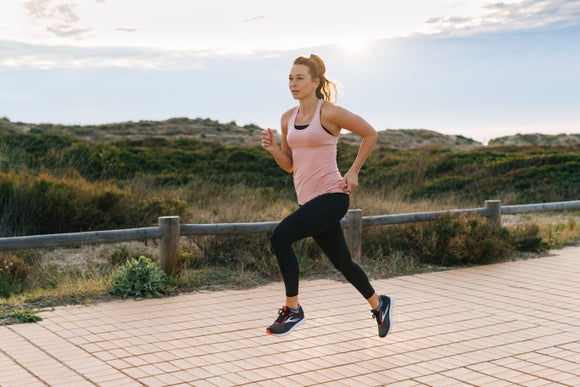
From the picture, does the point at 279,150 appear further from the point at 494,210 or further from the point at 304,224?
the point at 494,210

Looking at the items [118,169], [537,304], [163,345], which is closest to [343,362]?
[163,345]

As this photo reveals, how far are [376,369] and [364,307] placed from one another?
2.19 m

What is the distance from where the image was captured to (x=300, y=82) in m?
6.16

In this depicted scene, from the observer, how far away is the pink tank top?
19.7ft

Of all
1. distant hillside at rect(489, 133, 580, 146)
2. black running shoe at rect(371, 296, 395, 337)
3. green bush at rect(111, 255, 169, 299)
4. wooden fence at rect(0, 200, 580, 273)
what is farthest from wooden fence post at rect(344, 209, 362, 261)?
distant hillside at rect(489, 133, 580, 146)

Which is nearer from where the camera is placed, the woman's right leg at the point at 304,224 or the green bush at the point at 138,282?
the woman's right leg at the point at 304,224

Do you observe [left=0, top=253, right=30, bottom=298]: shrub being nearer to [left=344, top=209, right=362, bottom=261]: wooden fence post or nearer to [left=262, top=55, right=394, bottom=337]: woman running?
[left=344, top=209, right=362, bottom=261]: wooden fence post

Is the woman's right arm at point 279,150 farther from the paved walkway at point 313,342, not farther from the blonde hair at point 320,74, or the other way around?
the paved walkway at point 313,342

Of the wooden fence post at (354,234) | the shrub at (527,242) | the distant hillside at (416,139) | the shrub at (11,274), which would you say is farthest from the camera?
the distant hillside at (416,139)

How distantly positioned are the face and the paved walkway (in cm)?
201

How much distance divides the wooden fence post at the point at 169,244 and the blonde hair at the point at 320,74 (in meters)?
3.20

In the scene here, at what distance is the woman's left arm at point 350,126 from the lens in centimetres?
598

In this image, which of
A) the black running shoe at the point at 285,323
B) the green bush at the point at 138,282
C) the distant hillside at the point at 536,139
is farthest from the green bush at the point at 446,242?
the distant hillside at the point at 536,139

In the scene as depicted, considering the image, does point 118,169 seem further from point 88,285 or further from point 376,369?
point 376,369
